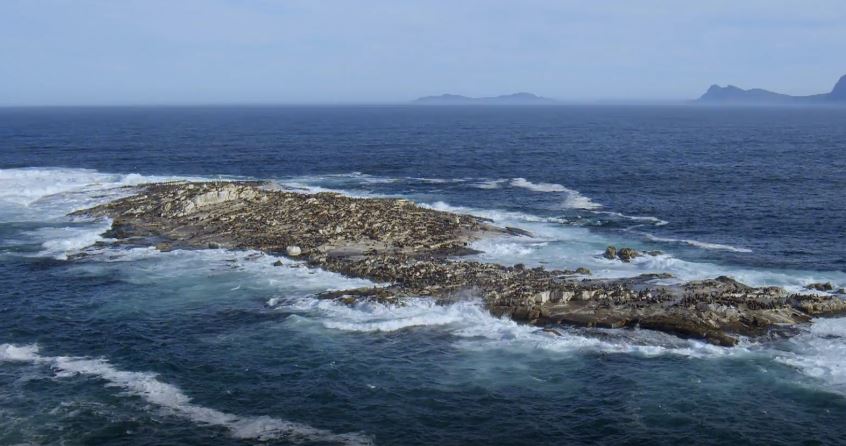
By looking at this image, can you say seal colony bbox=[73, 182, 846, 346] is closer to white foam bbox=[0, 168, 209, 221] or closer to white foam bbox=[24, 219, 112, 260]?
white foam bbox=[24, 219, 112, 260]

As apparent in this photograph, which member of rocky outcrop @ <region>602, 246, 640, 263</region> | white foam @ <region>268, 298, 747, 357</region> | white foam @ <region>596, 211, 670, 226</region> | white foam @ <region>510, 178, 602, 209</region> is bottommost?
white foam @ <region>268, 298, 747, 357</region>

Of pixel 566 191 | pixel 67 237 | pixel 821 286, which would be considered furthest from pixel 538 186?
pixel 67 237

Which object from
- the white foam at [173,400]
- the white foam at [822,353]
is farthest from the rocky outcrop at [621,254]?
the white foam at [173,400]

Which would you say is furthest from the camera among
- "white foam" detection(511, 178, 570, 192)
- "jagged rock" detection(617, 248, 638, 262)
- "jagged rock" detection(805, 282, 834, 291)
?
"white foam" detection(511, 178, 570, 192)

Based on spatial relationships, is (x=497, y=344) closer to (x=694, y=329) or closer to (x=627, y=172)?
(x=694, y=329)

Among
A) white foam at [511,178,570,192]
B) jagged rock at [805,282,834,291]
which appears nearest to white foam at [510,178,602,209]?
white foam at [511,178,570,192]

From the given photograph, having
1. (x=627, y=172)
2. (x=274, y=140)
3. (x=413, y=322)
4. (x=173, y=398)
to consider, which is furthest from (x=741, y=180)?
(x=274, y=140)

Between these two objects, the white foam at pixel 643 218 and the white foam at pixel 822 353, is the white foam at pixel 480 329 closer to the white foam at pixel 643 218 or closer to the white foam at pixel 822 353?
the white foam at pixel 822 353
